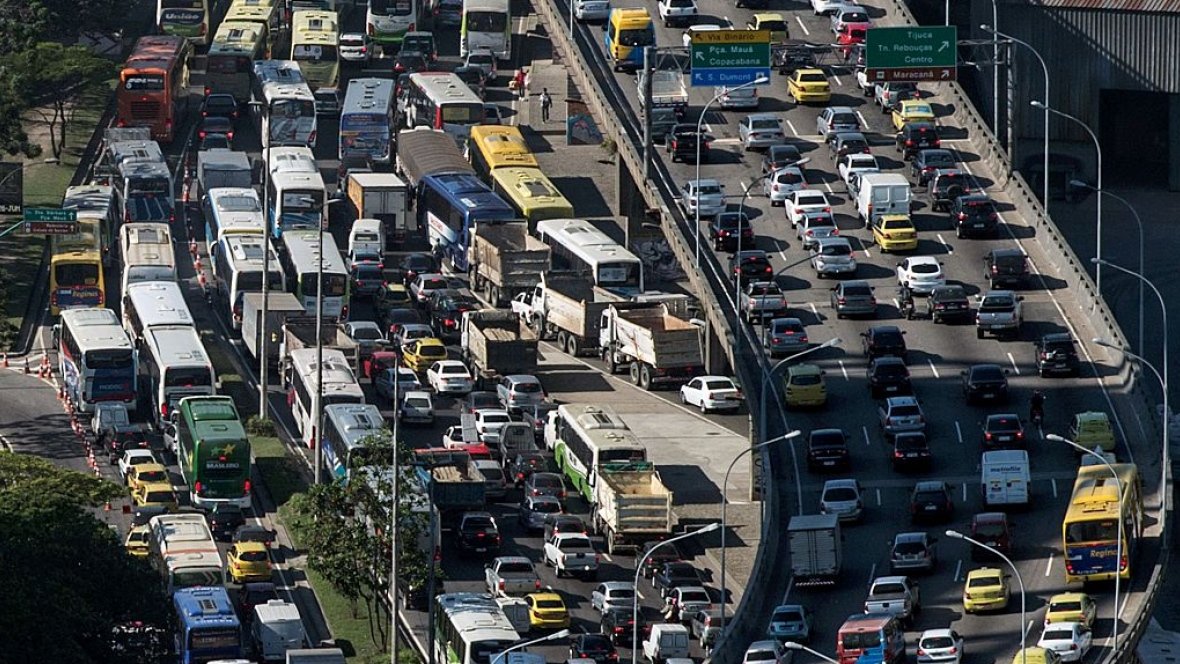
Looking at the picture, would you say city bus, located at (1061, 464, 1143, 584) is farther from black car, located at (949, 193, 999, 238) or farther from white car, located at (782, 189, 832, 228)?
white car, located at (782, 189, 832, 228)

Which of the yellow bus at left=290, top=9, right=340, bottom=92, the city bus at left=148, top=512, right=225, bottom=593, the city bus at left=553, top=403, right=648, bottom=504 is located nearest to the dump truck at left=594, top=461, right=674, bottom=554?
the city bus at left=553, top=403, right=648, bottom=504

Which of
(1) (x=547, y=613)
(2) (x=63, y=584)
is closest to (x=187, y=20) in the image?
(1) (x=547, y=613)

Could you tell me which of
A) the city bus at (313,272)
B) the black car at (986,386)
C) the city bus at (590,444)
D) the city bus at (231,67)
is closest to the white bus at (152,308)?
the city bus at (313,272)

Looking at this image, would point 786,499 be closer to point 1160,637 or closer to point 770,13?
point 1160,637

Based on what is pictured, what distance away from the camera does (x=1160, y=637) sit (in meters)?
117

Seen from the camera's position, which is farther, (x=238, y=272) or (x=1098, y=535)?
(x=238, y=272)

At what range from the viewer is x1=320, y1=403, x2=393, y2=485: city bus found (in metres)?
115

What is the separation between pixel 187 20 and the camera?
587 ft

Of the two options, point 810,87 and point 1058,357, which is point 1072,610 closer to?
point 1058,357

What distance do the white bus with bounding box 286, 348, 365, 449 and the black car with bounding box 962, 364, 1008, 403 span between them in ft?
73.0

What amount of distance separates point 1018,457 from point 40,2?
74.1 meters

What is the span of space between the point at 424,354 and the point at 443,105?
29879 millimetres

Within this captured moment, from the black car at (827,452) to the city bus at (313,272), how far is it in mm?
25629

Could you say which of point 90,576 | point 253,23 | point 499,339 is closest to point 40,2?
point 253,23
